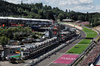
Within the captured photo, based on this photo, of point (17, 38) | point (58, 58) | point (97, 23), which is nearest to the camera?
point (58, 58)

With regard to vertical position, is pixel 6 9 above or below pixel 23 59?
above

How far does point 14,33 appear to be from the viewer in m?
81.0

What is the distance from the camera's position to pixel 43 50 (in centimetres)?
6391

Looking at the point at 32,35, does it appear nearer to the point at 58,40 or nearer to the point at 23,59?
the point at 58,40

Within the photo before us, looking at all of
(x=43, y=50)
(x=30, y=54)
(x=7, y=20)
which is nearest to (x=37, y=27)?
(x=7, y=20)

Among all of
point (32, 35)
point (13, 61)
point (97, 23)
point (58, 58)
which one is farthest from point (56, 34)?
point (97, 23)

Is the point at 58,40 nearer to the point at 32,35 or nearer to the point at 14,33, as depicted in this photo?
the point at 32,35

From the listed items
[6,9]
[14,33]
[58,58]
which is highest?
[6,9]

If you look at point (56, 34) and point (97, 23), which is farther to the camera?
point (97, 23)

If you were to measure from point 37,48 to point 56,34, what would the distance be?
26.4 m

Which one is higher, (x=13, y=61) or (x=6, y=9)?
(x=6, y=9)

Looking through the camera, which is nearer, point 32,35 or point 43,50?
point 43,50

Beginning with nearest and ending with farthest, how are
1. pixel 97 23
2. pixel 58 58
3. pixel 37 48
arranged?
1. pixel 58 58
2. pixel 37 48
3. pixel 97 23

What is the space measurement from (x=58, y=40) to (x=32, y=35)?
45.9ft
